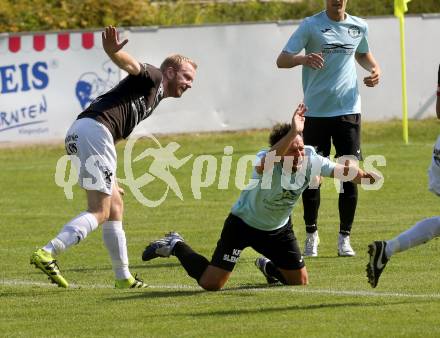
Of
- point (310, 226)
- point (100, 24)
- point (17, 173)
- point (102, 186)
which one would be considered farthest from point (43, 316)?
point (100, 24)

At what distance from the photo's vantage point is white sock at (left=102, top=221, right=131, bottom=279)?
8992mm

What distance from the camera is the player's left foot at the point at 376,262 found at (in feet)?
26.3

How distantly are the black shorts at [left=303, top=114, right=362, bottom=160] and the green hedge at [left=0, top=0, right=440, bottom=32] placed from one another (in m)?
17.6

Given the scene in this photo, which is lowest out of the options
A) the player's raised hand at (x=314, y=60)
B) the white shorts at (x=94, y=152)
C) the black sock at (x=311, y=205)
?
the black sock at (x=311, y=205)

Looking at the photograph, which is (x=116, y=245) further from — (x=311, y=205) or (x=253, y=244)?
(x=311, y=205)

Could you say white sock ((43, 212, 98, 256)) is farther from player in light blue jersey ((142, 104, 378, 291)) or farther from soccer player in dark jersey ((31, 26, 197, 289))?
player in light blue jersey ((142, 104, 378, 291))

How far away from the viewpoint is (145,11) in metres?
28.7

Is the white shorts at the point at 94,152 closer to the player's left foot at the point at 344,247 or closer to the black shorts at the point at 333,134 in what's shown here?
the black shorts at the point at 333,134

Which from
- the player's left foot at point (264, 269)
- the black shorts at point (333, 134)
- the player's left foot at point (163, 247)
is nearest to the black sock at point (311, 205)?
the black shorts at point (333, 134)

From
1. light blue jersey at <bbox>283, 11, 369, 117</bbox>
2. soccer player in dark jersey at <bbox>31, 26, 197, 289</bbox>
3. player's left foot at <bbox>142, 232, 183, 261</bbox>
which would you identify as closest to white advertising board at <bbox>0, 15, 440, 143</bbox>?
light blue jersey at <bbox>283, 11, 369, 117</bbox>

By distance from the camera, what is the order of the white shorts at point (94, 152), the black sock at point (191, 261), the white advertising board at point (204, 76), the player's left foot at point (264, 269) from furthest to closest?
1. the white advertising board at point (204, 76)
2. the player's left foot at point (264, 269)
3. the black sock at point (191, 261)
4. the white shorts at point (94, 152)

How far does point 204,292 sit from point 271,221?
2.31 ft

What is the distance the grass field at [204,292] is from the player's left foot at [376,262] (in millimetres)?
146

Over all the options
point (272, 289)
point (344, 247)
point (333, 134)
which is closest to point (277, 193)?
point (272, 289)
